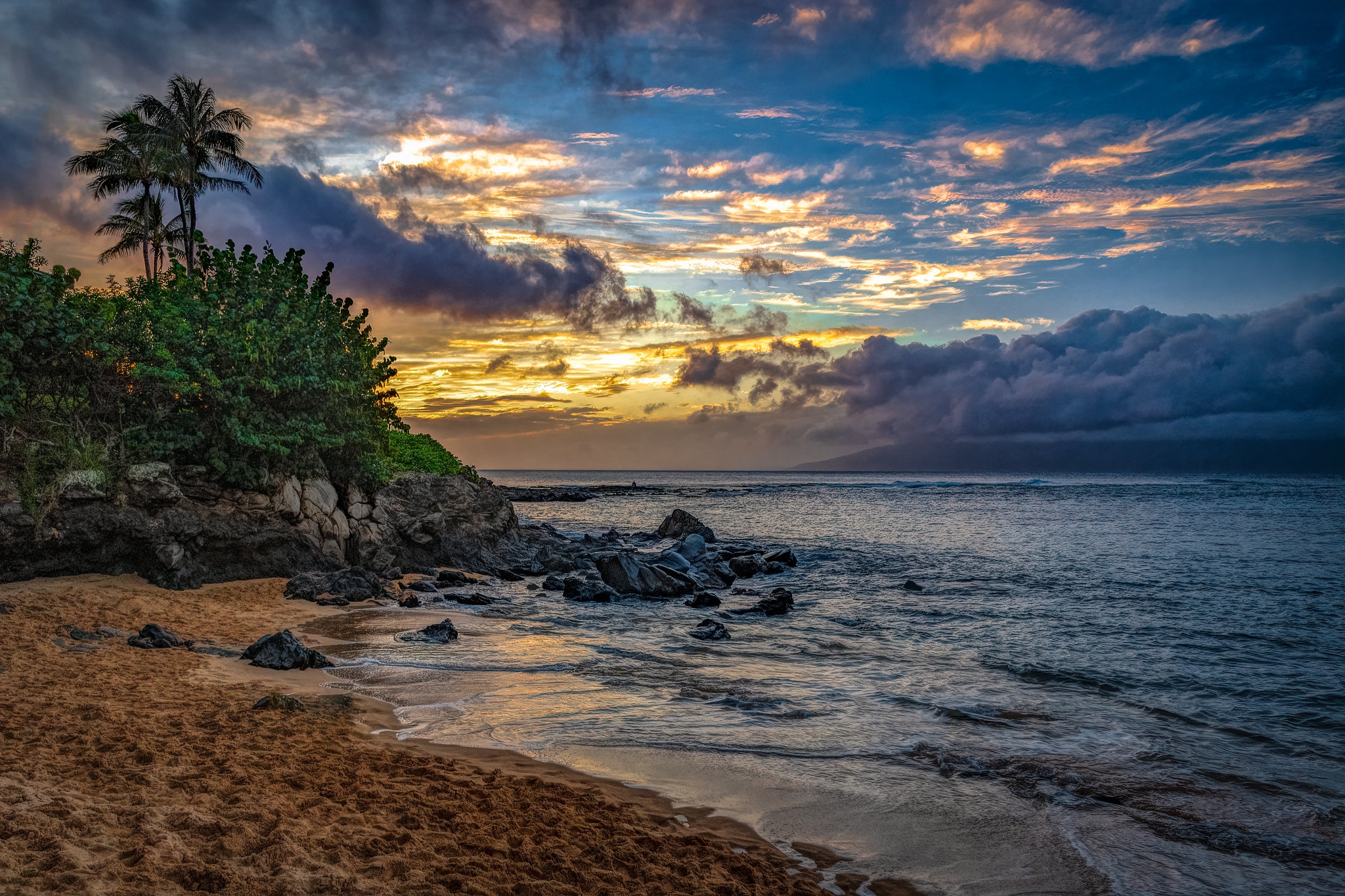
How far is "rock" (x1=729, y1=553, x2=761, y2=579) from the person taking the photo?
1048 inches

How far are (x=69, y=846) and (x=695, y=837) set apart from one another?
4.67 meters

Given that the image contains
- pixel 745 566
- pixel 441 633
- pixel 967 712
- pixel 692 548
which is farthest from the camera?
pixel 692 548

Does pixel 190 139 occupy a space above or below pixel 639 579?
above

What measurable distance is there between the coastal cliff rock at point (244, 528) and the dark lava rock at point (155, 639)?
4.73 metres

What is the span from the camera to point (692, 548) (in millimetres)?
30562

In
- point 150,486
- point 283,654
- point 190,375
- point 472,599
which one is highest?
point 190,375

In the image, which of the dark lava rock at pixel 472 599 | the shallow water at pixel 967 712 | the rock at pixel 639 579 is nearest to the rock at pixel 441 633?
the shallow water at pixel 967 712

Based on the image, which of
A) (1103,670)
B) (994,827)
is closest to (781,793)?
(994,827)

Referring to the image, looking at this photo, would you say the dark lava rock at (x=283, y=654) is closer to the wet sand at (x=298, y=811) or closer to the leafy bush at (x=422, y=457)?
the wet sand at (x=298, y=811)

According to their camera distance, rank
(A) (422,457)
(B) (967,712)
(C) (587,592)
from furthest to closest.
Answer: (A) (422,457)
(C) (587,592)
(B) (967,712)

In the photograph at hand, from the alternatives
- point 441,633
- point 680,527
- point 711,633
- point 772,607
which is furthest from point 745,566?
point 441,633

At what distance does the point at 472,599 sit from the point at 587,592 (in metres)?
3.31

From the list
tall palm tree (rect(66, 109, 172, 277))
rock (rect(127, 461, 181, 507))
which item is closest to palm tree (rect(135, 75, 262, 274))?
tall palm tree (rect(66, 109, 172, 277))

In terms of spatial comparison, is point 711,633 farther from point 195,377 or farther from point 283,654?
point 195,377
